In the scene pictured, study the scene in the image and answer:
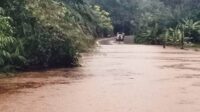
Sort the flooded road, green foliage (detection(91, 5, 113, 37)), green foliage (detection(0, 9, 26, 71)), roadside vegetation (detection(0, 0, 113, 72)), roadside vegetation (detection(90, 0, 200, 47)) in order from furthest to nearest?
green foliage (detection(91, 5, 113, 37)), roadside vegetation (detection(90, 0, 200, 47)), roadside vegetation (detection(0, 0, 113, 72)), green foliage (detection(0, 9, 26, 71)), the flooded road

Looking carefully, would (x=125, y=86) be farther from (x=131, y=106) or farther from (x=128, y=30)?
(x=128, y=30)

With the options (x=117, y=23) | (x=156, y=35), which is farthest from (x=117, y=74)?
(x=117, y=23)

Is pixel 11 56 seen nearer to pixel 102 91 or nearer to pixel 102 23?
pixel 102 91

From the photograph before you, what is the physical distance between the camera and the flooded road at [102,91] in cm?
1231

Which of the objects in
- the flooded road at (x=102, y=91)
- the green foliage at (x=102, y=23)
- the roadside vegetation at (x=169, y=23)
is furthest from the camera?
the green foliage at (x=102, y=23)

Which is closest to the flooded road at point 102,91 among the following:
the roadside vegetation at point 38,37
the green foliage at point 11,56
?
the green foliage at point 11,56

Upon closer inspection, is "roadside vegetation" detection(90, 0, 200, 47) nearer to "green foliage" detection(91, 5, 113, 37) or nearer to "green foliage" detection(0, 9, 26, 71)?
"green foliage" detection(91, 5, 113, 37)

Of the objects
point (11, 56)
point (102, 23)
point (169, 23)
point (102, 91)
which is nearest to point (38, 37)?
point (11, 56)

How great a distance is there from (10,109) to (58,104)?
125cm

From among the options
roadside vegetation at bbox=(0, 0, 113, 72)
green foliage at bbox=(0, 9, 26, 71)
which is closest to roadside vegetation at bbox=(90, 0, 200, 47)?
roadside vegetation at bbox=(0, 0, 113, 72)

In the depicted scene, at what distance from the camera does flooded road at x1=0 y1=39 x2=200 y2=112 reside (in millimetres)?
12312

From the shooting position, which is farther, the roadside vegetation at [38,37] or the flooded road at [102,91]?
the roadside vegetation at [38,37]

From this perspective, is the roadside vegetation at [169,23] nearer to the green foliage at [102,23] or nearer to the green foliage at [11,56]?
the green foliage at [102,23]

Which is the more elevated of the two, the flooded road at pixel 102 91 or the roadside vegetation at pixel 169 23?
the roadside vegetation at pixel 169 23
